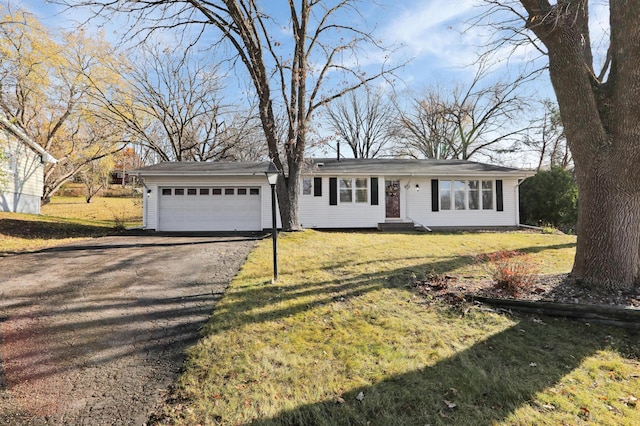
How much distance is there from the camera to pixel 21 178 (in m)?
16.0

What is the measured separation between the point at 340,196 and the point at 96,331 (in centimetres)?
1166

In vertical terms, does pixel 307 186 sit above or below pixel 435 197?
above

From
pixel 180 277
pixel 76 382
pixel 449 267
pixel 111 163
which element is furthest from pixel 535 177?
pixel 111 163

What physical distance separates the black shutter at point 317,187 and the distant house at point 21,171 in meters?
13.4

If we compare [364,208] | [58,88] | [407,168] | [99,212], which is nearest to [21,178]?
[99,212]

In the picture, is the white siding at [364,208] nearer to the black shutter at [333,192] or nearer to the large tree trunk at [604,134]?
the black shutter at [333,192]

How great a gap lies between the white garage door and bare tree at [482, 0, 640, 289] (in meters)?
11.5

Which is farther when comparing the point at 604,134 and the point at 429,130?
the point at 429,130

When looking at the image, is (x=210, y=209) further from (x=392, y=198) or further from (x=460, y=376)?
(x=460, y=376)

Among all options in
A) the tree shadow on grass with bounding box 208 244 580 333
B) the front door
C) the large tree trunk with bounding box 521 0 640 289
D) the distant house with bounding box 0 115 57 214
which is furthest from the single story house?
the large tree trunk with bounding box 521 0 640 289

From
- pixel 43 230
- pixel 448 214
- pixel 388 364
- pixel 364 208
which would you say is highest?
pixel 364 208

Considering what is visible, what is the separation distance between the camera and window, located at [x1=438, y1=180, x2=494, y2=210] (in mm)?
15172

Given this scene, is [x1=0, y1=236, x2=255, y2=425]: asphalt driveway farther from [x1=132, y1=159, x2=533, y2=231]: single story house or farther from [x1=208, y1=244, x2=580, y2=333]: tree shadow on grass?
[x1=132, y1=159, x2=533, y2=231]: single story house

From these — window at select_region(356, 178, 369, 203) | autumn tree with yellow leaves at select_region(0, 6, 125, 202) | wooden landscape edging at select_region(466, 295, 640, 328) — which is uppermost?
autumn tree with yellow leaves at select_region(0, 6, 125, 202)
